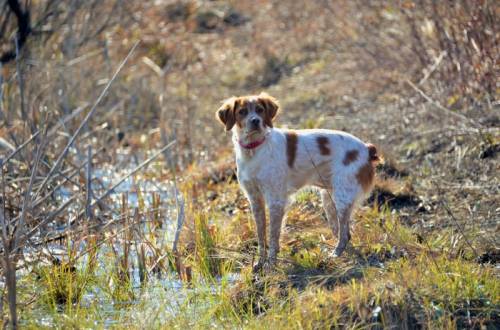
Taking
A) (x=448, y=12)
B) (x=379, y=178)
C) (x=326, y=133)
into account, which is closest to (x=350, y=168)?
(x=326, y=133)

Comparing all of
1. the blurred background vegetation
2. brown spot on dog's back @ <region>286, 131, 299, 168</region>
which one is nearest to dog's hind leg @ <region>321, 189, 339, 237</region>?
brown spot on dog's back @ <region>286, 131, 299, 168</region>

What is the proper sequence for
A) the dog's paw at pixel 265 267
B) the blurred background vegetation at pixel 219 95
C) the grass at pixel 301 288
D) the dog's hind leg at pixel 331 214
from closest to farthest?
1. the grass at pixel 301 288
2. the dog's paw at pixel 265 267
3. the dog's hind leg at pixel 331 214
4. the blurred background vegetation at pixel 219 95

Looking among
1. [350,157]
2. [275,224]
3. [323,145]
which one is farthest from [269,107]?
[275,224]

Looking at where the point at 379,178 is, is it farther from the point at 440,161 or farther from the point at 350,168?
the point at 350,168

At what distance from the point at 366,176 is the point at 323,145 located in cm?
33

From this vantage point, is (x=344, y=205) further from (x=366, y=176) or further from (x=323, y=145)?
(x=323, y=145)

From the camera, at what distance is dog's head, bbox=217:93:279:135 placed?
554 centimetres

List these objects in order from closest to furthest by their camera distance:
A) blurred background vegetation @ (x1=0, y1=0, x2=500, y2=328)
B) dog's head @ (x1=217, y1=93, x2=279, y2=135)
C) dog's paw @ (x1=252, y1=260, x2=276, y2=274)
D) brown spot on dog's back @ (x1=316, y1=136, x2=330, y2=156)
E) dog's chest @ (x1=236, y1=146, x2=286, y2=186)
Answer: dog's paw @ (x1=252, y1=260, x2=276, y2=274)
dog's head @ (x1=217, y1=93, x2=279, y2=135)
dog's chest @ (x1=236, y1=146, x2=286, y2=186)
brown spot on dog's back @ (x1=316, y1=136, x2=330, y2=156)
blurred background vegetation @ (x1=0, y1=0, x2=500, y2=328)

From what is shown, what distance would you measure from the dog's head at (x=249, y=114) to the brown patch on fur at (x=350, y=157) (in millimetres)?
514

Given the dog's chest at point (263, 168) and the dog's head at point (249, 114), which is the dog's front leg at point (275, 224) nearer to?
the dog's chest at point (263, 168)

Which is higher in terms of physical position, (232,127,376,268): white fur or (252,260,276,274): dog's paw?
(232,127,376,268): white fur

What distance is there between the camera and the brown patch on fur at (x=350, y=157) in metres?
5.74

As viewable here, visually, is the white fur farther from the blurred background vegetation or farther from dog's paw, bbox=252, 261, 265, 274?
the blurred background vegetation

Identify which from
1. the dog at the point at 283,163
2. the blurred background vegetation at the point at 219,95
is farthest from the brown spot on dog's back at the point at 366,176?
the blurred background vegetation at the point at 219,95
